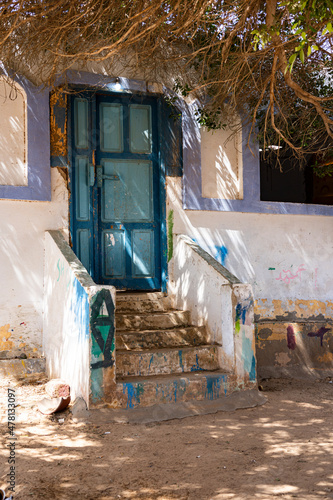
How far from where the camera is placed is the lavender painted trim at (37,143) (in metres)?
6.18

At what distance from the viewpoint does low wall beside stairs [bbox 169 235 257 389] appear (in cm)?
552

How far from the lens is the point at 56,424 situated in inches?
185

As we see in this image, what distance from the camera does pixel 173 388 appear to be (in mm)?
5184

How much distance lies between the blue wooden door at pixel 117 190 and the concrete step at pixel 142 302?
9.4 inches

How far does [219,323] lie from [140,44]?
366 cm

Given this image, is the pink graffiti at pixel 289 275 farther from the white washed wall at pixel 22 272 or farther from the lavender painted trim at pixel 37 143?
the lavender painted trim at pixel 37 143

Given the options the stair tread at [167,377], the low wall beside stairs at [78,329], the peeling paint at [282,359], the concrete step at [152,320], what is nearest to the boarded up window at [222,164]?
the concrete step at [152,320]

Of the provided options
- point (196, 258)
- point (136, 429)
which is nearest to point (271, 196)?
point (196, 258)

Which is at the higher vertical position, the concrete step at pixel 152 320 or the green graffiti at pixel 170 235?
the green graffiti at pixel 170 235

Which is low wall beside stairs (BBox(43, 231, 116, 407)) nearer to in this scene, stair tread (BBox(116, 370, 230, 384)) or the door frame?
stair tread (BBox(116, 370, 230, 384))

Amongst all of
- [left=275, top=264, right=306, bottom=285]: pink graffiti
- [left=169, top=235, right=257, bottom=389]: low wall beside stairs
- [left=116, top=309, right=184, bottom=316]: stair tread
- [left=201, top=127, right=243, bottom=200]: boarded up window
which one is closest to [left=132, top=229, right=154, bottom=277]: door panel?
[left=169, top=235, right=257, bottom=389]: low wall beside stairs

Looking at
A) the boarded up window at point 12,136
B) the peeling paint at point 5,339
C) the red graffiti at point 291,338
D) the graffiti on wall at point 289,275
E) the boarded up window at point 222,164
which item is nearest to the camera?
the peeling paint at point 5,339

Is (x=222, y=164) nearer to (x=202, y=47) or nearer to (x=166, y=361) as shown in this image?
(x=202, y=47)

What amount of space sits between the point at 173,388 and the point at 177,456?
3.84 feet
